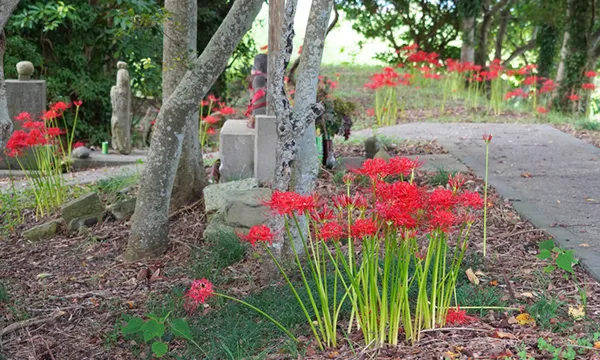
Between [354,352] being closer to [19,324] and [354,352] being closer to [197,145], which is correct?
[19,324]

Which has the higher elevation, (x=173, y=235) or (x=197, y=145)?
(x=197, y=145)

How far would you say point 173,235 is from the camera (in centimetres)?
619

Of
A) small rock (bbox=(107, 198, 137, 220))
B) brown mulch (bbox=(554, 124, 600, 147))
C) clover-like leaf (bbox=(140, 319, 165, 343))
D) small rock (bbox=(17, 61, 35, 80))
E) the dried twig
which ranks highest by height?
small rock (bbox=(17, 61, 35, 80))

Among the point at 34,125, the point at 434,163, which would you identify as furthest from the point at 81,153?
the point at 434,163

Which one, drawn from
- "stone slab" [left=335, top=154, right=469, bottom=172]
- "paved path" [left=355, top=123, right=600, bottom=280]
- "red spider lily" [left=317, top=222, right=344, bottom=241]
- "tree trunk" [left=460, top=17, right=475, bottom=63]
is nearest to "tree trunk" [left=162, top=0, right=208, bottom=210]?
"stone slab" [left=335, top=154, right=469, bottom=172]

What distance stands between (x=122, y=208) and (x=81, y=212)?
0.38 meters

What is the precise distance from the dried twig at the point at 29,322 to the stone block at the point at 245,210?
1.51 m

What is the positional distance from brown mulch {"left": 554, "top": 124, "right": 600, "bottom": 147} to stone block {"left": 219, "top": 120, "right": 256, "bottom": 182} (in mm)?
4397

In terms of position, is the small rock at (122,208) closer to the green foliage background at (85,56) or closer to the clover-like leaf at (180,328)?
the clover-like leaf at (180,328)

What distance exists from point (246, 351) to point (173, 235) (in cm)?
254

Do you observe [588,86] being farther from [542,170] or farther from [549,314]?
[549,314]

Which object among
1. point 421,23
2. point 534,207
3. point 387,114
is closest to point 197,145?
point 534,207

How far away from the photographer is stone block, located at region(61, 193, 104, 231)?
6625 millimetres

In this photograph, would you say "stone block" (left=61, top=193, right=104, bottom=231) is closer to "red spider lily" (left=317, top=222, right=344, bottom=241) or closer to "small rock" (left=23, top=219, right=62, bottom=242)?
"small rock" (left=23, top=219, right=62, bottom=242)
